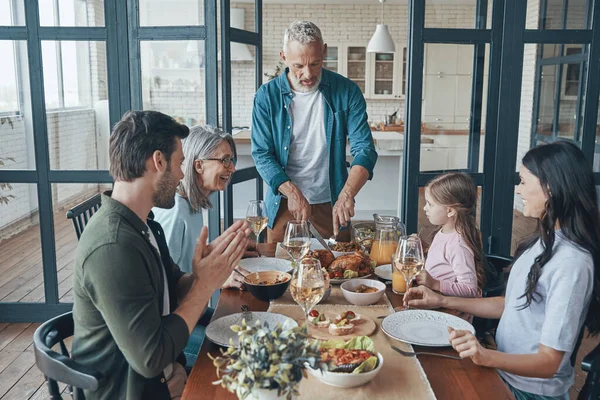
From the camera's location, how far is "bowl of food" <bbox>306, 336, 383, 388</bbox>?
46.9 inches

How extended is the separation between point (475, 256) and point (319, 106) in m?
1.24

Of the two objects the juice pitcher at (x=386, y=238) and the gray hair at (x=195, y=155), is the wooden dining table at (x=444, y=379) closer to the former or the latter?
the juice pitcher at (x=386, y=238)

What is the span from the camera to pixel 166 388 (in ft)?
4.89

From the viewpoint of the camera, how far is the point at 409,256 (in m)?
1.67

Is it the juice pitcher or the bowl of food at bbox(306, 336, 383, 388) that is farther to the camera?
the juice pitcher

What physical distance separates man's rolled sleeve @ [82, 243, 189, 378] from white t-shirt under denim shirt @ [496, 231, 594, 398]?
37.3 inches

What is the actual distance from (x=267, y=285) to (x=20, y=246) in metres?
2.49

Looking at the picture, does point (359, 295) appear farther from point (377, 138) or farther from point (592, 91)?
point (377, 138)

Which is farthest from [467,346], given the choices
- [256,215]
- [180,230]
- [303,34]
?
[303,34]

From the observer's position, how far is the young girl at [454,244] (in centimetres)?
197

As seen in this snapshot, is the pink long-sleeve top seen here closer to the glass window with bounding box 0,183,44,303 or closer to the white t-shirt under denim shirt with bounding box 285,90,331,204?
the white t-shirt under denim shirt with bounding box 285,90,331,204

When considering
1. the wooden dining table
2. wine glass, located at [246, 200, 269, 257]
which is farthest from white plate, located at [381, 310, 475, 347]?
wine glass, located at [246, 200, 269, 257]

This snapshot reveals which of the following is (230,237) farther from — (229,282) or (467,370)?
(467,370)

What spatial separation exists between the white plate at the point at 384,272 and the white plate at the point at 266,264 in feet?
1.04
